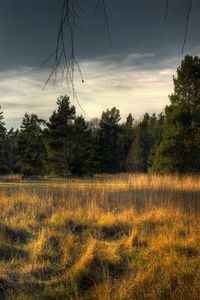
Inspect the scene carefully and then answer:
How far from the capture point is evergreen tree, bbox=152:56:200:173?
22672 millimetres

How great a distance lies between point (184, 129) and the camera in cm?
2288

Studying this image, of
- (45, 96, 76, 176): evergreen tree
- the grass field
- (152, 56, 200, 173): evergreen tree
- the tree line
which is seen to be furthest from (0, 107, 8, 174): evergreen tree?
the grass field

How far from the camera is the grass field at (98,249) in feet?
14.0

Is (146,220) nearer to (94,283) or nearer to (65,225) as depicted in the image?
(65,225)

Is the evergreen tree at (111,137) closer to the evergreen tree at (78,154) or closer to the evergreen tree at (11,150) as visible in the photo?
the evergreen tree at (11,150)

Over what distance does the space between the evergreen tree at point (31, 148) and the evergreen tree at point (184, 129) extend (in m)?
20.9

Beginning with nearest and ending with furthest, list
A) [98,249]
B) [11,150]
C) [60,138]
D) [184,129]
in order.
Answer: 1. [98,249]
2. [184,129]
3. [60,138]
4. [11,150]

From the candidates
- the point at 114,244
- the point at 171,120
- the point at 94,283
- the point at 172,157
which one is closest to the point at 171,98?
the point at 171,120

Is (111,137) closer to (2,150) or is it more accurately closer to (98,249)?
(2,150)

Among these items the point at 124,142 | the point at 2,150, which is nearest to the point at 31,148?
the point at 2,150

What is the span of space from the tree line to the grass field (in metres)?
12.2

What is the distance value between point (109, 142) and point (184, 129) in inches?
1350

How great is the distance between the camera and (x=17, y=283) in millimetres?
4422

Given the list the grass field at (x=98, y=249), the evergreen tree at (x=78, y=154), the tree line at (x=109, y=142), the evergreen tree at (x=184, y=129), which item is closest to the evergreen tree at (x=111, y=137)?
the tree line at (x=109, y=142)
